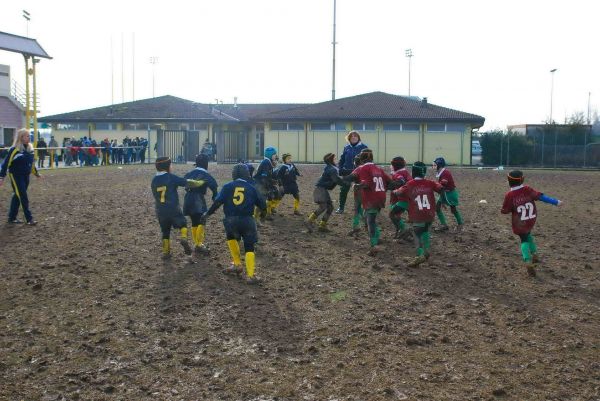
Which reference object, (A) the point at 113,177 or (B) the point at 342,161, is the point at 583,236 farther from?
(A) the point at 113,177

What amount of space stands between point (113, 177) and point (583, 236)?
18.8 m

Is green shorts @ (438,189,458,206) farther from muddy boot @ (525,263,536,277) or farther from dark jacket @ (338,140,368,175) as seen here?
muddy boot @ (525,263,536,277)

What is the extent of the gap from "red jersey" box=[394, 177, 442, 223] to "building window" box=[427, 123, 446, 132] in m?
37.7

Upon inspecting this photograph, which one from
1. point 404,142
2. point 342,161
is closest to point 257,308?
point 342,161

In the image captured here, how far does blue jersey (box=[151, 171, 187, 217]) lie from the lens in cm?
1066

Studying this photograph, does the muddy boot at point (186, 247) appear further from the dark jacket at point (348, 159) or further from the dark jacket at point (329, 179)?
the dark jacket at point (348, 159)

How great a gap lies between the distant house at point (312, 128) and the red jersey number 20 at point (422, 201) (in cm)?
3209

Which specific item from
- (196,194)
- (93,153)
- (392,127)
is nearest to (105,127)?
(93,153)

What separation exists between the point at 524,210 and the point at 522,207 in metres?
0.05

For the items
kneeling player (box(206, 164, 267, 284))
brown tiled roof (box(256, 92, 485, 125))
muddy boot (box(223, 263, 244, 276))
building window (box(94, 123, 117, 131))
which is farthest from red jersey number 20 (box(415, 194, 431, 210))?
building window (box(94, 123, 117, 131))

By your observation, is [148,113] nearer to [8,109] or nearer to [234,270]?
[8,109]

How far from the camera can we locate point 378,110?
49.4 m

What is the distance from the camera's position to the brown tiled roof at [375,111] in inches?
1841

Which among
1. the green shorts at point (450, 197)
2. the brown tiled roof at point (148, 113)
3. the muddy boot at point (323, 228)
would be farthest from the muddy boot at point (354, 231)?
the brown tiled roof at point (148, 113)
